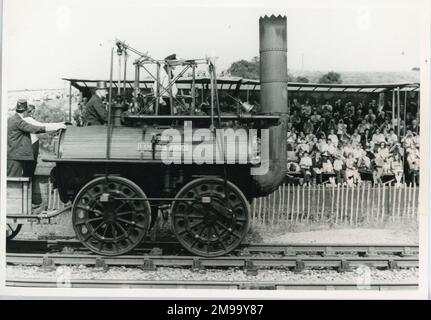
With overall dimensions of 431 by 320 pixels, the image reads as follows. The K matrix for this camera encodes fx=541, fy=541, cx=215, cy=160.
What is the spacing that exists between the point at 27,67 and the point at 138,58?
1.68 metres

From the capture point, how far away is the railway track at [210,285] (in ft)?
24.9

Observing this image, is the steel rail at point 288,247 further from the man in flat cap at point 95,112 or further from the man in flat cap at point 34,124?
the man in flat cap at point 95,112

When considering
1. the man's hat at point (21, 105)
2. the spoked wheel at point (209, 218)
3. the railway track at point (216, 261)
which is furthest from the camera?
the man's hat at point (21, 105)

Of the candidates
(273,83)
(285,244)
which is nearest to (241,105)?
(273,83)

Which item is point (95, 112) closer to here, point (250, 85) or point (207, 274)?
point (207, 274)

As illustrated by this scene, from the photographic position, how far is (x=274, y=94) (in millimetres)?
8484

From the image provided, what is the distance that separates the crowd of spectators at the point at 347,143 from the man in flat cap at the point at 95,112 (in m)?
3.37

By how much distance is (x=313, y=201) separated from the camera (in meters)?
10.1

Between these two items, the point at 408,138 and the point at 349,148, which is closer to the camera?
the point at 408,138

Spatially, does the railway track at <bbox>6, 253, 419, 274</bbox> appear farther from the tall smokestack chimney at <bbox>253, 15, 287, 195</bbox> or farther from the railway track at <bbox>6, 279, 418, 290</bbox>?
the tall smokestack chimney at <bbox>253, 15, 287, 195</bbox>

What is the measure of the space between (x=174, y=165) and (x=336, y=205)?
3459 mm

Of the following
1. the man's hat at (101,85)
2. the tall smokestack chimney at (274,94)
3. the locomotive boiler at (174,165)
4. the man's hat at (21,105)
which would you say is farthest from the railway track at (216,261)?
the man's hat at (101,85)
